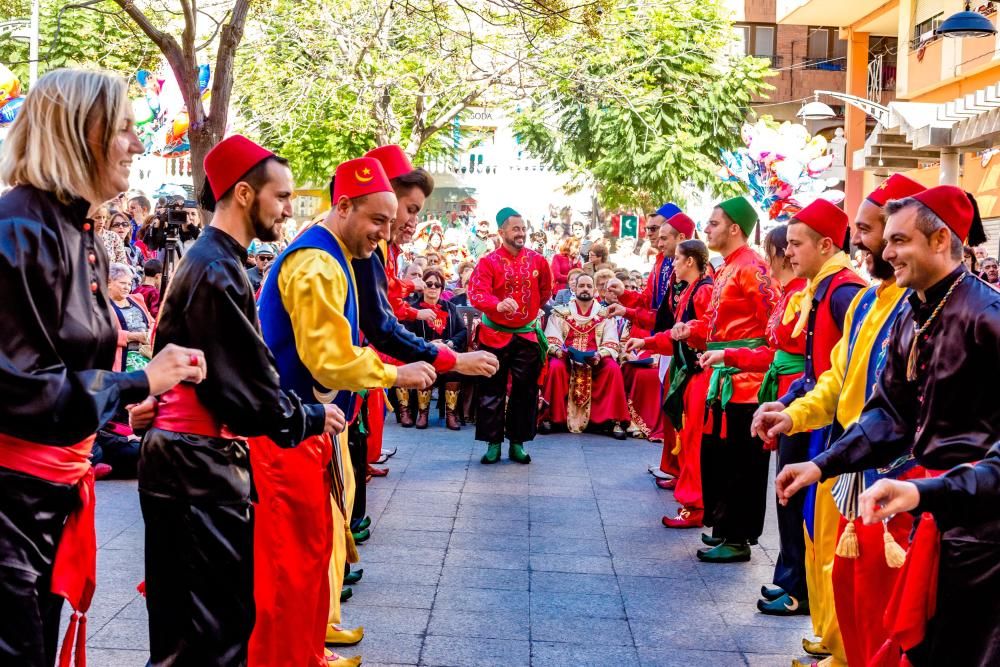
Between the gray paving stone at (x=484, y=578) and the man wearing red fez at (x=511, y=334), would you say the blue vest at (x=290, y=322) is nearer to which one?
the gray paving stone at (x=484, y=578)

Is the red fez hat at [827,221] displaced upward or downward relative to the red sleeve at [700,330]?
upward

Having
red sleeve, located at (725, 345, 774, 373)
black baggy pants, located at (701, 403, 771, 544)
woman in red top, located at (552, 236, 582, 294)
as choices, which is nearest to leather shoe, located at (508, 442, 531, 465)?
black baggy pants, located at (701, 403, 771, 544)

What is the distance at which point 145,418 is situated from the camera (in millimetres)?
3430

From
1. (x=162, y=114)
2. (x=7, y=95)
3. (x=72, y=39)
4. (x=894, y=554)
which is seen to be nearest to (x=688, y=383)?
(x=894, y=554)

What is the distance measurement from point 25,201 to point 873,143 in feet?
65.9

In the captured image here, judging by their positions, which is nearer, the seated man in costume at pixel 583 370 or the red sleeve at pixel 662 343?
the red sleeve at pixel 662 343

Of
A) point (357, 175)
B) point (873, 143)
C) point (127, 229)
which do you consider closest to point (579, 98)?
point (873, 143)

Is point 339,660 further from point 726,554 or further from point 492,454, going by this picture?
point 492,454

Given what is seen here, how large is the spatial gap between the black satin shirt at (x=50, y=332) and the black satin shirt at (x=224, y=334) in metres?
0.48

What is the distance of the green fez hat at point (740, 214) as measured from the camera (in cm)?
741

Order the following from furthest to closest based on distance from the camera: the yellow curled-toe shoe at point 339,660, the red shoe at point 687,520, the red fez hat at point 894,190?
the red shoe at point 687,520 → the yellow curled-toe shoe at point 339,660 → the red fez hat at point 894,190

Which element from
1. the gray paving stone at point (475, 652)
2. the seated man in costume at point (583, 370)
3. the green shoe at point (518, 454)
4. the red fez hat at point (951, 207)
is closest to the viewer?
the red fez hat at point (951, 207)

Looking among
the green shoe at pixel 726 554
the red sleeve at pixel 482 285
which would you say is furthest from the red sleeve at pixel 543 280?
the green shoe at pixel 726 554

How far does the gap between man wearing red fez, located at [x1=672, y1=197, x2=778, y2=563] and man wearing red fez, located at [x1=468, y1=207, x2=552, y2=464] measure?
11.7ft
